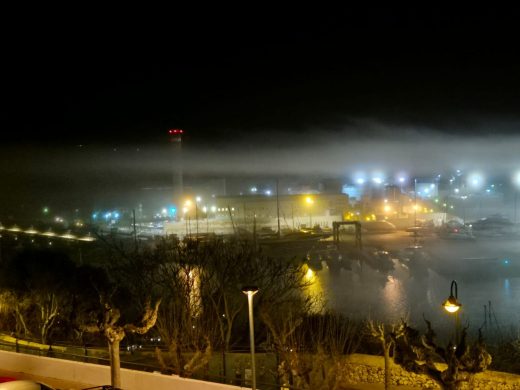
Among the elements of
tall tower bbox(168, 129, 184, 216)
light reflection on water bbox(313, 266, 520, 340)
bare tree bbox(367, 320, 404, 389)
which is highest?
tall tower bbox(168, 129, 184, 216)

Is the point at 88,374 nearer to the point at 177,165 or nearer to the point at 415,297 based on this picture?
the point at 415,297

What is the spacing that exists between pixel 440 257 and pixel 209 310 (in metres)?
18.4

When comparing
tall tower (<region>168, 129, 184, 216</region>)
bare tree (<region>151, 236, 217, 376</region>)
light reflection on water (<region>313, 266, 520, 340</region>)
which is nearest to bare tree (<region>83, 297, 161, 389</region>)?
bare tree (<region>151, 236, 217, 376</region>)

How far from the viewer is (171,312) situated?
767cm

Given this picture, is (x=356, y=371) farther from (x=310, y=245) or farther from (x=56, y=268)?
(x=310, y=245)

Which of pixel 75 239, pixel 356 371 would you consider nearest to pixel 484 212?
pixel 75 239

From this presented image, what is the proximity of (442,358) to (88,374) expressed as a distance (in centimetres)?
358

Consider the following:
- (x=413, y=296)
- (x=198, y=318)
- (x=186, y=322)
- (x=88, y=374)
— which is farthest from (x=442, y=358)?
(x=413, y=296)

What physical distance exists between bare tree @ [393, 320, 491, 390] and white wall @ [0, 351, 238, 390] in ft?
5.21

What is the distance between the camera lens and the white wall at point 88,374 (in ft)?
16.0

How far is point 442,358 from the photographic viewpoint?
4148 mm

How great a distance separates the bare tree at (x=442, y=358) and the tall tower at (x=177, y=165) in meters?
33.6

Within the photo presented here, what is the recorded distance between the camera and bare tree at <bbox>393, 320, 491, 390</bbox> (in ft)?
13.1

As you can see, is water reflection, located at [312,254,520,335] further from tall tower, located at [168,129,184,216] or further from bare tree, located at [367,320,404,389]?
tall tower, located at [168,129,184,216]
